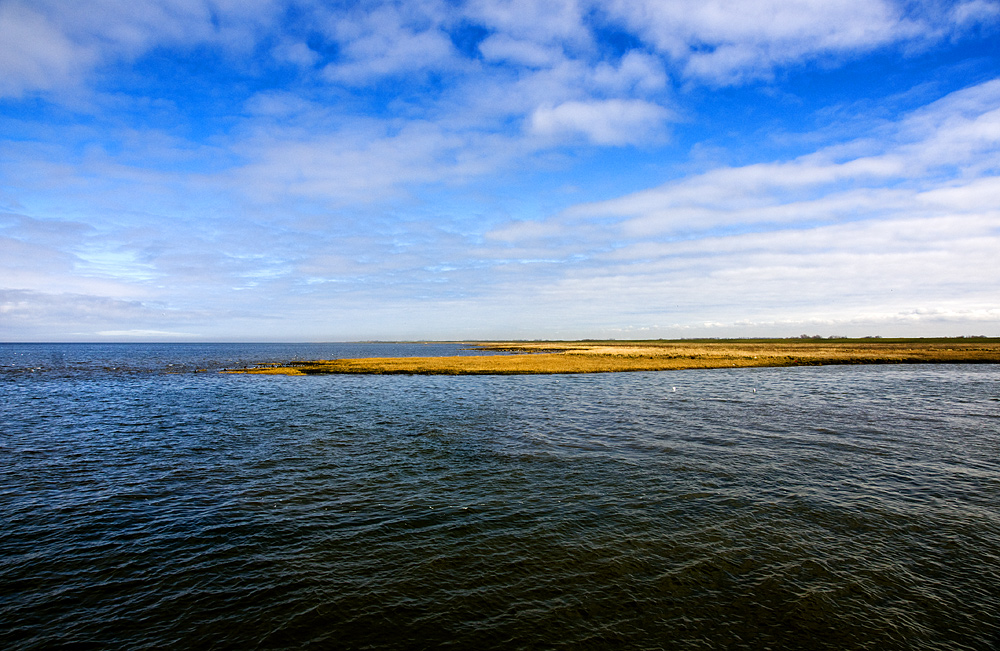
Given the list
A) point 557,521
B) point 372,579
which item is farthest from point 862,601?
point 372,579

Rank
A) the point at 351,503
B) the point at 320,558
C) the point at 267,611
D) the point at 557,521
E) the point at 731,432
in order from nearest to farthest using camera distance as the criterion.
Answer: the point at 267,611, the point at 320,558, the point at 557,521, the point at 351,503, the point at 731,432

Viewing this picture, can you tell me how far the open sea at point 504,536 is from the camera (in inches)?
340

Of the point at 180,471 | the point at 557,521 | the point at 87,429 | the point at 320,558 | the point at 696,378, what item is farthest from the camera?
the point at 696,378

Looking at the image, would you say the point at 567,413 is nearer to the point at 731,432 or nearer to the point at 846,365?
the point at 731,432

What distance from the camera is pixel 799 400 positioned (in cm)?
3675

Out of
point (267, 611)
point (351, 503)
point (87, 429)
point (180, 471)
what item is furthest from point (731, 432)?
point (87, 429)

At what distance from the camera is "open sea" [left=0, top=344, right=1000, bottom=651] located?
8641 millimetres

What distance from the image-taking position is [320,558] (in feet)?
36.4

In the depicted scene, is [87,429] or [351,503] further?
[87,429]

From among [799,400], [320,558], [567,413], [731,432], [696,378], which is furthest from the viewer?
[696,378]

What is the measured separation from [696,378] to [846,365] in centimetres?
3741

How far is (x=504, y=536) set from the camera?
40.0 feet

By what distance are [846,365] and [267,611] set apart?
88838 mm

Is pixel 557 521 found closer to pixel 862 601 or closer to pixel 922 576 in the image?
pixel 862 601
